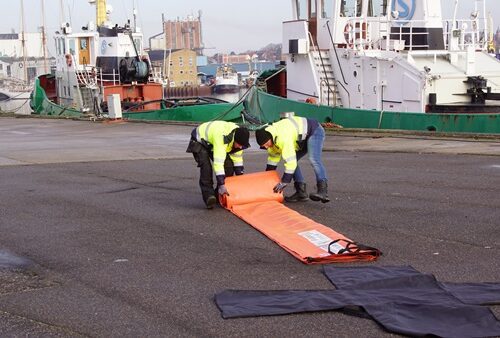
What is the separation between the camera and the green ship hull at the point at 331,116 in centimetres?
1939

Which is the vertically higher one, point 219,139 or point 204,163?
point 219,139

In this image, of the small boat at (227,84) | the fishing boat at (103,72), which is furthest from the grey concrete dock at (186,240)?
the small boat at (227,84)

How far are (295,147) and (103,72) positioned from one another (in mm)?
27849

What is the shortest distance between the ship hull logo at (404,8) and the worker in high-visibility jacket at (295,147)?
46.4 feet

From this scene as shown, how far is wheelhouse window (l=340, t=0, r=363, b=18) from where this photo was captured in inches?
939

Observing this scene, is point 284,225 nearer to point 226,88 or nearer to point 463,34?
point 463,34

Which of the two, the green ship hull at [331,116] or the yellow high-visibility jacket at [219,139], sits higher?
the yellow high-visibility jacket at [219,139]

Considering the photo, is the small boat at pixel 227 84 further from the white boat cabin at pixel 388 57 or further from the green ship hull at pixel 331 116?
the white boat cabin at pixel 388 57

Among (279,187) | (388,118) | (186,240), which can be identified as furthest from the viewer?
(388,118)

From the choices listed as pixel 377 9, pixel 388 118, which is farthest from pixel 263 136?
pixel 377 9

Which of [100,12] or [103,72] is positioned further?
[100,12]

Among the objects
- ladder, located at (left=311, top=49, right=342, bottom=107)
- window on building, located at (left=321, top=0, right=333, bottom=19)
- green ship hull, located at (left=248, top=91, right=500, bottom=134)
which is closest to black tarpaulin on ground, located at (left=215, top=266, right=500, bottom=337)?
green ship hull, located at (left=248, top=91, right=500, bottom=134)

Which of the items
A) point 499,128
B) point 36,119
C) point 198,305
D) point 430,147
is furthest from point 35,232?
point 36,119

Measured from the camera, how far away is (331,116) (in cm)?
2272
